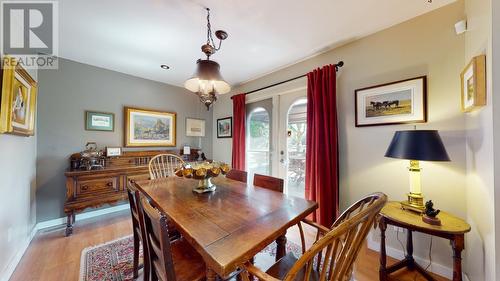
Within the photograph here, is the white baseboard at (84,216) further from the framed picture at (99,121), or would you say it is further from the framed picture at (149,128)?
the framed picture at (99,121)

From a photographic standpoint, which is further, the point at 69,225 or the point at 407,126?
the point at 69,225

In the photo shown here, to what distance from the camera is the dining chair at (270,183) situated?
1.74 m

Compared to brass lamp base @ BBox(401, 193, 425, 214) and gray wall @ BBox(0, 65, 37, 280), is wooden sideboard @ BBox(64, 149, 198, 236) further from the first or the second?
brass lamp base @ BBox(401, 193, 425, 214)

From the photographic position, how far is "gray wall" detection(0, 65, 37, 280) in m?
1.51

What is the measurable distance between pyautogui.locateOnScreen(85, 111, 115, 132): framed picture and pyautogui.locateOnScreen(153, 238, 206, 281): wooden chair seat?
2607 mm

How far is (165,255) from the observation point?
0.85 meters

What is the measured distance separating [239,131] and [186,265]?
99.3 inches

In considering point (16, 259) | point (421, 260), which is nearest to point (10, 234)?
point (16, 259)

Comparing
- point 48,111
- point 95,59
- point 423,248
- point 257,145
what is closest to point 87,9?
point 95,59

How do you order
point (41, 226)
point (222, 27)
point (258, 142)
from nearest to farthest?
1. point (222, 27)
2. point (41, 226)
3. point (258, 142)

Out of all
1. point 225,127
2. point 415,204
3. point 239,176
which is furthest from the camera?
point 225,127

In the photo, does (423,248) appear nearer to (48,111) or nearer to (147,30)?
(147,30)

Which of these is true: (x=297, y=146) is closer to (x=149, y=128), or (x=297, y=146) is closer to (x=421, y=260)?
(x=421, y=260)

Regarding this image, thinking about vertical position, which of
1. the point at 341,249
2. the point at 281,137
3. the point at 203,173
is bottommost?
the point at 341,249
